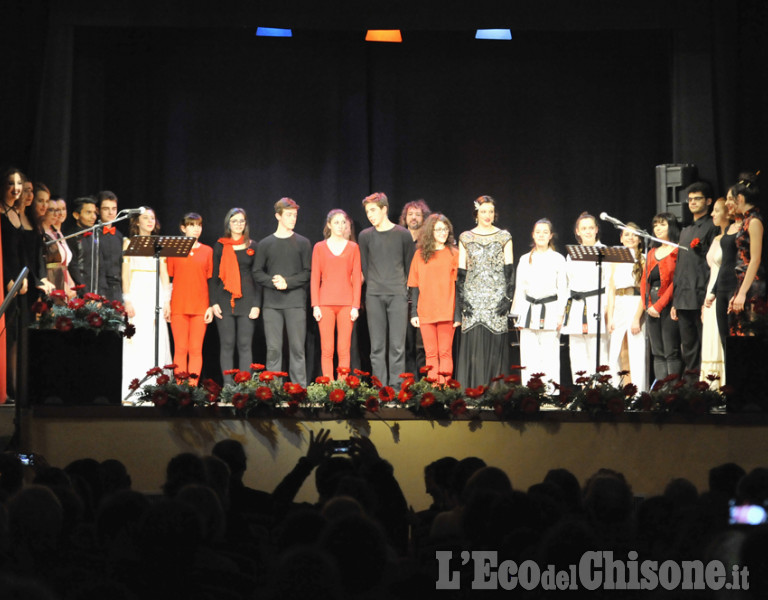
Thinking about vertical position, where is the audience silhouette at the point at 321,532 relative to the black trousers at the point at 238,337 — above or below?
below

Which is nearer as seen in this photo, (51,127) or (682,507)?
(682,507)

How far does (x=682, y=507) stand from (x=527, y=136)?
26.7 feet

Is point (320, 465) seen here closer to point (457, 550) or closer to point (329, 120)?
point (457, 550)

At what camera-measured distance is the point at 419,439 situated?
6.59 m

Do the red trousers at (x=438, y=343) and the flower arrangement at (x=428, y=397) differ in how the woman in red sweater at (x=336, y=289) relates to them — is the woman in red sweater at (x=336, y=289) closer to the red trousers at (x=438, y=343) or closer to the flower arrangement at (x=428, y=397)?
the red trousers at (x=438, y=343)

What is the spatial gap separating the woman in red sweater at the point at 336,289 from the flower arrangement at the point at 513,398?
2919 mm

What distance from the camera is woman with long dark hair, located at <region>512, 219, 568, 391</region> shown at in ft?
30.2

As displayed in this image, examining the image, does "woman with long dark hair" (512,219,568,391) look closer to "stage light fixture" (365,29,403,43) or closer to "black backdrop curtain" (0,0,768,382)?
"black backdrop curtain" (0,0,768,382)

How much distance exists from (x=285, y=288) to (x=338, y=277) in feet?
1.71

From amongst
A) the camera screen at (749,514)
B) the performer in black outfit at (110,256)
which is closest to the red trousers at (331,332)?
the performer in black outfit at (110,256)

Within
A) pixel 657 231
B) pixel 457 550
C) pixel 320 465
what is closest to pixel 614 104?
pixel 657 231

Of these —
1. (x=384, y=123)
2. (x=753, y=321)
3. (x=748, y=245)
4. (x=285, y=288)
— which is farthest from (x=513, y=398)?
(x=384, y=123)

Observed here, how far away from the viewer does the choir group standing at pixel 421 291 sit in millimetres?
9047

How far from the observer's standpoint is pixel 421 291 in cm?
914
